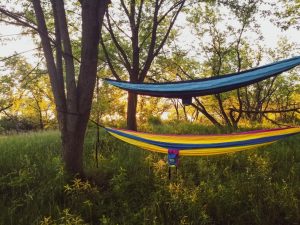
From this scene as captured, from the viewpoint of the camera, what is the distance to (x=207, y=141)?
3.39 m

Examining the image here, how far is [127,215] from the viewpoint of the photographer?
3.23m

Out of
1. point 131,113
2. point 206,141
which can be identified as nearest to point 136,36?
point 131,113

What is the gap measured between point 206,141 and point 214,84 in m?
0.76

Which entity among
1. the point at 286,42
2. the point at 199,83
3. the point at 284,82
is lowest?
the point at 199,83

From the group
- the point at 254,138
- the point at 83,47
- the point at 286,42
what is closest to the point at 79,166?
the point at 83,47

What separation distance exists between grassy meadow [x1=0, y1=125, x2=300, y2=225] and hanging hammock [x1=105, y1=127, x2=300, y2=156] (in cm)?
46

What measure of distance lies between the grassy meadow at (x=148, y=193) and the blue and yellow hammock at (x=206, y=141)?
0.46m

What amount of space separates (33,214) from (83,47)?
1921 millimetres

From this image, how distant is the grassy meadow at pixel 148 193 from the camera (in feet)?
10.4

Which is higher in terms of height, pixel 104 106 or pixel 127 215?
pixel 104 106

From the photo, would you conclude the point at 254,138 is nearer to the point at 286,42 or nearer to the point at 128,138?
the point at 128,138

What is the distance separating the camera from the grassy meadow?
316cm

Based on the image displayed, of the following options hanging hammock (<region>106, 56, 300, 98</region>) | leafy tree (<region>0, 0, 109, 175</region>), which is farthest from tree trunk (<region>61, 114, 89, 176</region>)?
hanging hammock (<region>106, 56, 300, 98</region>)

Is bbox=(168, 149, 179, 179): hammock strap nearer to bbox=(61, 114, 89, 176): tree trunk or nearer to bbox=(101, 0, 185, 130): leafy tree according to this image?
bbox=(61, 114, 89, 176): tree trunk
